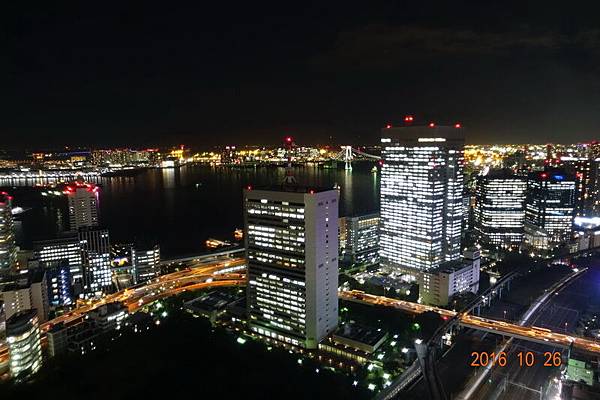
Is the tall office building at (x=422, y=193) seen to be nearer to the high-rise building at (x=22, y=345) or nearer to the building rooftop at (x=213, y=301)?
the building rooftop at (x=213, y=301)

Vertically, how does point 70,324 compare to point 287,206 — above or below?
below

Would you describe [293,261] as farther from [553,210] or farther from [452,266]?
[553,210]

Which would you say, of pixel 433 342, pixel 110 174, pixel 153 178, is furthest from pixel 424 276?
pixel 110 174

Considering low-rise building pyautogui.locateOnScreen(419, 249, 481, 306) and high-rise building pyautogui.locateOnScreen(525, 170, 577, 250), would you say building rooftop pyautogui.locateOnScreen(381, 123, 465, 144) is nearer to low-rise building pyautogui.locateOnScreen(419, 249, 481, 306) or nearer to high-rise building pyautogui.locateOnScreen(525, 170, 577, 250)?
low-rise building pyautogui.locateOnScreen(419, 249, 481, 306)

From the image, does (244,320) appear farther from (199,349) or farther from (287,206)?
(287,206)

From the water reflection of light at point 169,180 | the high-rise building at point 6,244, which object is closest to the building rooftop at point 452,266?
the high-rise building at point 6,244

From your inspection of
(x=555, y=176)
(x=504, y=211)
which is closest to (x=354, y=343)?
(x=504, y=211)
